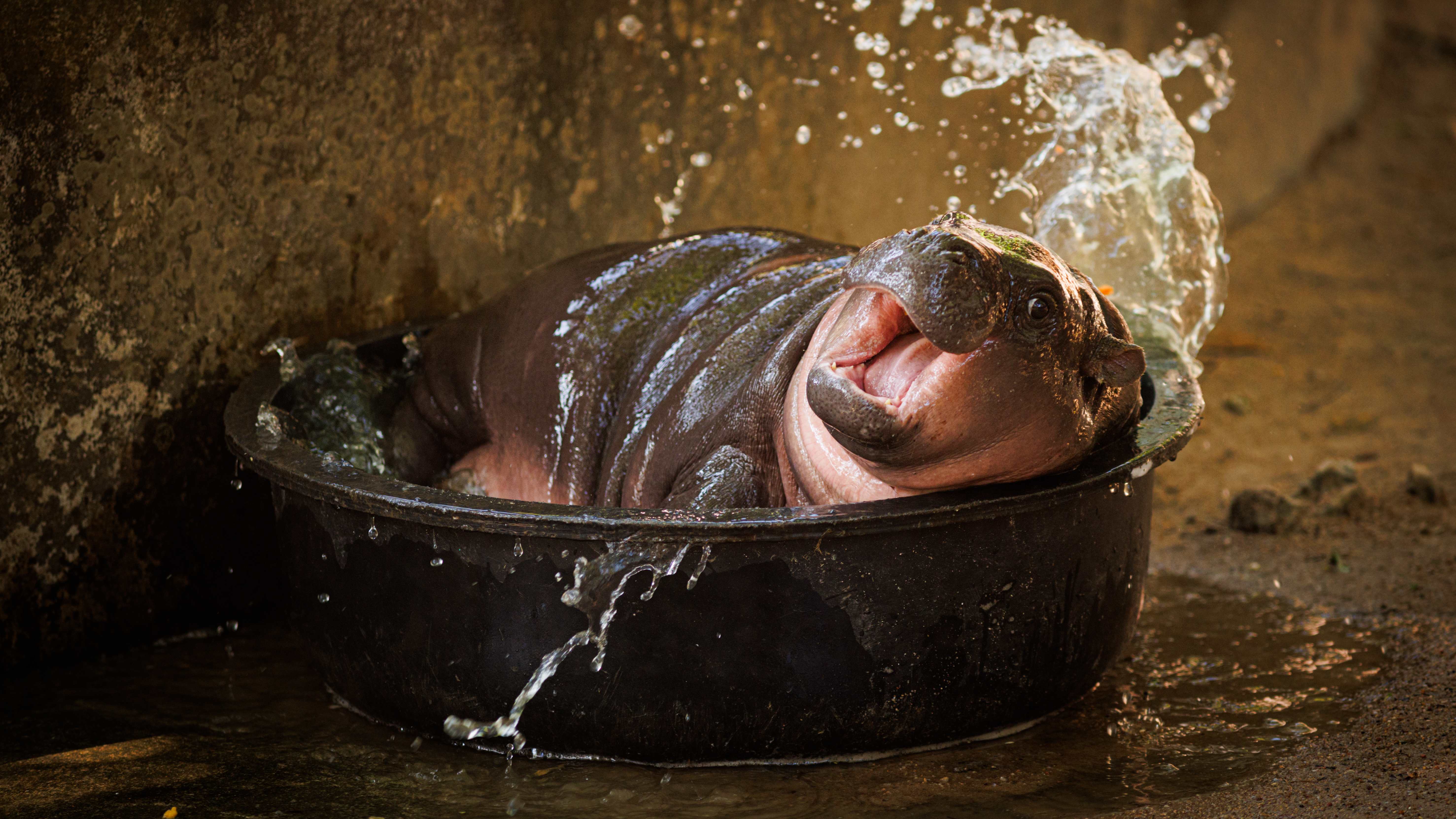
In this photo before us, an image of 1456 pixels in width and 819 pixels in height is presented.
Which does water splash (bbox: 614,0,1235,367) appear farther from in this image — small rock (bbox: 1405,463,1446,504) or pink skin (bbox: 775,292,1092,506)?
pink skin (bbox: 775,292,1092,506)

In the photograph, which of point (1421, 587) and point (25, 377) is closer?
point (25, 377)

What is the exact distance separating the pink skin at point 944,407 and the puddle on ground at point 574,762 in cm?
60

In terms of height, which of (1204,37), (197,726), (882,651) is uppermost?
(1204,37)

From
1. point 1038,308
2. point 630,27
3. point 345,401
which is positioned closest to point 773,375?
point 1038,308

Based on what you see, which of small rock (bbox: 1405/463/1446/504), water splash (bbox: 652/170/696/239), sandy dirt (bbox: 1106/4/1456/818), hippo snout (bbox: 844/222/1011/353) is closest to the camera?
hippo snout (bbox: 844/222/1011/353)

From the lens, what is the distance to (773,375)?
10.2 feet

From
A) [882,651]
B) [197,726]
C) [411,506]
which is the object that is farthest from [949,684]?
[197,726]

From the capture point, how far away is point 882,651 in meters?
2.80

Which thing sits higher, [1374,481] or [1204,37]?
[1204,37]

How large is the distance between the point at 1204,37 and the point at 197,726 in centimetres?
660

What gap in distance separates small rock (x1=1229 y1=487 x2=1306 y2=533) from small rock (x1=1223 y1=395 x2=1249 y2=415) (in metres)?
1.24

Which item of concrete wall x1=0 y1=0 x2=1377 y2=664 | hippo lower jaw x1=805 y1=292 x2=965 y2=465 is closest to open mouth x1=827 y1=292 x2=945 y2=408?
hippo lower jaw x1=805 y1=292 x2=965 y2=465

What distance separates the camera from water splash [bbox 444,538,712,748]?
270 cm

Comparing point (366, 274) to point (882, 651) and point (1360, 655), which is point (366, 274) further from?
point (1360, 655)
